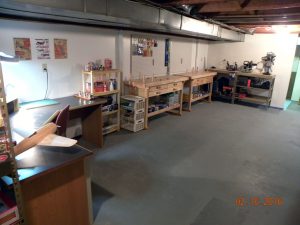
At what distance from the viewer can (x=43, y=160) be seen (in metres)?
1.47

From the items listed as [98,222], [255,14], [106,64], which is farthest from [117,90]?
[255,14]

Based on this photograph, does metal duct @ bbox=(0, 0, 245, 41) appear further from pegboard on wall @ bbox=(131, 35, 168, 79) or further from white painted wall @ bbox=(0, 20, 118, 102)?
pegboard on wall @ bbox=(131, 35, 168, 79)

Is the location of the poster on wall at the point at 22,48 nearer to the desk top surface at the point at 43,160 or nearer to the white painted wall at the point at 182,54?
the desk top surface at the point at 43,160

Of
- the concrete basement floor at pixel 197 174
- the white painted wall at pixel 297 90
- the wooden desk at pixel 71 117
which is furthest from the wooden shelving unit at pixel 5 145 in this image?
the white painted wall at pixel 297 90

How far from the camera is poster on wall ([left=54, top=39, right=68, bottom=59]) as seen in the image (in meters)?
3.11

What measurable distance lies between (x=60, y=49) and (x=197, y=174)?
255 cm

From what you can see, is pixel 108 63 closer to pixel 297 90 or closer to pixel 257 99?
pixel 257 99

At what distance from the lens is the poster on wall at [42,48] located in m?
2.91

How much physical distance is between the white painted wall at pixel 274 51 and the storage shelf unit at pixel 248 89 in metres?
0.29

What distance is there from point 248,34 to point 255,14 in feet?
10.0

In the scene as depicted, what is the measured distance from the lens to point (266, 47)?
19.6 ft

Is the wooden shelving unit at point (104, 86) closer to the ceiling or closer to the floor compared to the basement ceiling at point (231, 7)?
closer to the floor

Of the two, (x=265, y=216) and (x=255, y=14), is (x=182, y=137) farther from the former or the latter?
(x=255, y=14)

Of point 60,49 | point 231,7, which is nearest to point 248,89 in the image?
point 231,7
